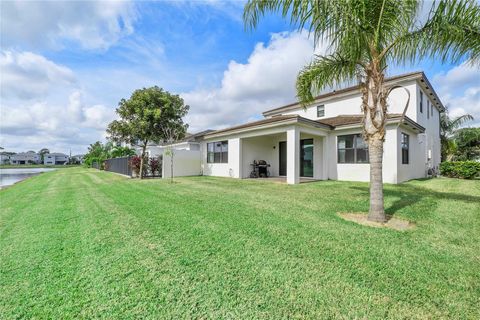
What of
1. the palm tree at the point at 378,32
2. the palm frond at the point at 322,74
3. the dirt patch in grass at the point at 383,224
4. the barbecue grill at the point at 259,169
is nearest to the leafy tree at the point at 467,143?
the barbecue grill at the point at 259,169

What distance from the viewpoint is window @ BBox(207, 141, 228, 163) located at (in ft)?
55.5

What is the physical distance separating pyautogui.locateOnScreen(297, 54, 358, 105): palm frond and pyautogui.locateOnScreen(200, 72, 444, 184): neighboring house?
135 inches

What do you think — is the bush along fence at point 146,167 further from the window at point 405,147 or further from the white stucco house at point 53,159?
the white stucco house at point 53,159

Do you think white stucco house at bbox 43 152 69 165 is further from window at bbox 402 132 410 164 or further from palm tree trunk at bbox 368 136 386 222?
palm tree trunk at bbox 368 136 386 222

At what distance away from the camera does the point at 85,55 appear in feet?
34.9

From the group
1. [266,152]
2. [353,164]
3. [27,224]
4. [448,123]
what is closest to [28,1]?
[27,224]

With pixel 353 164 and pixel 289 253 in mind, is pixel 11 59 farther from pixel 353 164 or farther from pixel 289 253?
pixel 353 164

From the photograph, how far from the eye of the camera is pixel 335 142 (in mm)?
13414

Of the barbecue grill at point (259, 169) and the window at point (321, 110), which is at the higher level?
the window at point (321, 110)

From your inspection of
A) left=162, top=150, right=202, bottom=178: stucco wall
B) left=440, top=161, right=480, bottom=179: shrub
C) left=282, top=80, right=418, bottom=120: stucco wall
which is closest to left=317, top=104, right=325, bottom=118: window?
left=282, top=80, right=418, bottom=120: stucco wall

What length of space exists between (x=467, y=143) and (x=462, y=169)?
10447 mm

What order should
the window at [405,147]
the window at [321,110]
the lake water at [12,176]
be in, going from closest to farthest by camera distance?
1. the window at [405,147]
2. the window at [321,110]
3. the lake water at [12,176]

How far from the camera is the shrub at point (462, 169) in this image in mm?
14930

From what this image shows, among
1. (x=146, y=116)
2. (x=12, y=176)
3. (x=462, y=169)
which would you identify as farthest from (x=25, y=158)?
(x=462, y=169)
